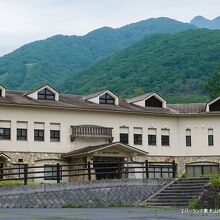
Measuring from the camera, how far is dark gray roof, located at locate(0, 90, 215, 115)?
46344 mm

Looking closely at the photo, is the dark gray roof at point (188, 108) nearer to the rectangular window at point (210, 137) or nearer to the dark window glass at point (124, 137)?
the rectangular window at point (210, 137)

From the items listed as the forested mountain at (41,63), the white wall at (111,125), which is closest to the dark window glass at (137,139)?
the white wall at (111,125)

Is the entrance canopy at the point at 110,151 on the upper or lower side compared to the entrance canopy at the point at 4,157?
upper

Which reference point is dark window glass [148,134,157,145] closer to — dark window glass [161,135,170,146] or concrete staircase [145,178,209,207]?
dark window glass [161,135,170,146]

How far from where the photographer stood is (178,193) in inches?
1182

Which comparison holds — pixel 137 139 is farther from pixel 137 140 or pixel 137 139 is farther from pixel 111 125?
pixel 111 125

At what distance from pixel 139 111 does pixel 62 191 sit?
22.6 m

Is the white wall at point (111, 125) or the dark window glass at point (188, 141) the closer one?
the white wall at point (111, 125)

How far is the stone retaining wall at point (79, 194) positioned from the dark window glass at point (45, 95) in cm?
1920

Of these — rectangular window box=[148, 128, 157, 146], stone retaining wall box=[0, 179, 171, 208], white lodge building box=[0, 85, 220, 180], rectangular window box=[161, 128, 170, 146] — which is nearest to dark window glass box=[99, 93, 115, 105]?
white lodge building box=[0, 85, 220, 180]

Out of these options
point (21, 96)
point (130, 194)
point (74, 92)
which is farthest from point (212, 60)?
point (130, 194)

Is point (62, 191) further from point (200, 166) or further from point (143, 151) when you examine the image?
point (200, 166)

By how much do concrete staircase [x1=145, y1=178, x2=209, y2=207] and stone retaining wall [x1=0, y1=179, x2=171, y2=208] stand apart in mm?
735

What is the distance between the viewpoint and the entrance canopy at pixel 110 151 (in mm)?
44969
